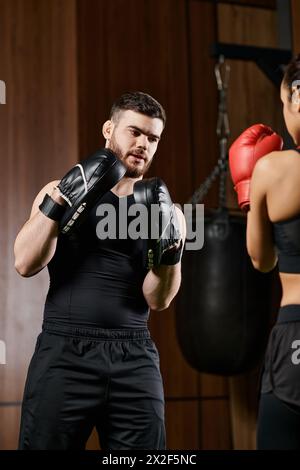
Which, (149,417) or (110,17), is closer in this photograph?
(149,417)

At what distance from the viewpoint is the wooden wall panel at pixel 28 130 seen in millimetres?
3885

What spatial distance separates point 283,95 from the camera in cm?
170

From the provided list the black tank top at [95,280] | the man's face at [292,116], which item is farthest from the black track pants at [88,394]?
the man's face at [292,116]

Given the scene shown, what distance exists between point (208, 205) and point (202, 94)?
28.2 inches

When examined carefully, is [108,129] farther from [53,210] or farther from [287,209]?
[287,209]

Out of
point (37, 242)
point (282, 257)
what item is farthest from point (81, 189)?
point (282, 257)

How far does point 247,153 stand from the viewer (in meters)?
2.03

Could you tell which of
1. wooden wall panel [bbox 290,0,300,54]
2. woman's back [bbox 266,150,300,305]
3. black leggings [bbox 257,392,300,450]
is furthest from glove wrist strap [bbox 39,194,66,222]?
wooden wall panel [bbox 290,0,300,54]

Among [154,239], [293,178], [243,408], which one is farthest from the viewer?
[243,408]

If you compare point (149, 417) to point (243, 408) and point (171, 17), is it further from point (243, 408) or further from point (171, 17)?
point (171, 17)

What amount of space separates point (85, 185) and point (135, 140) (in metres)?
0.25

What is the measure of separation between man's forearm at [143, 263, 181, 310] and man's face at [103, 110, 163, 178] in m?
0.30

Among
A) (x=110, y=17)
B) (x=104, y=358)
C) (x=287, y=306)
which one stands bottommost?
(x=104, y=358)

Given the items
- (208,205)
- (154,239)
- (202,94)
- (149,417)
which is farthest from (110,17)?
(149,417)
